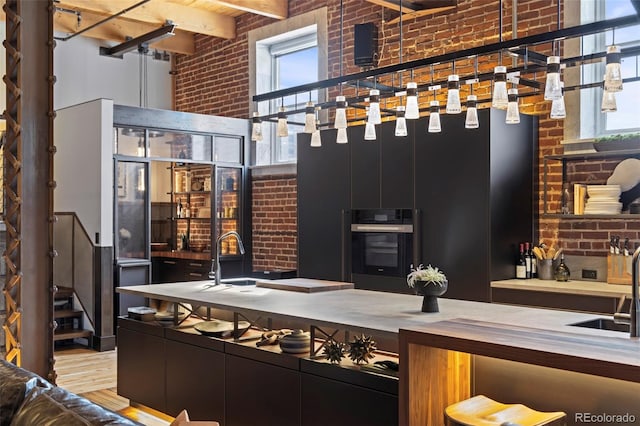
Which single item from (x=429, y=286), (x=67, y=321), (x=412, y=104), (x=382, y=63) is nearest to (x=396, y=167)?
(x=382, y=63)

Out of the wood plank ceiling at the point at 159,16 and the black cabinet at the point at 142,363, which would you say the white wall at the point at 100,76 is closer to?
the wood plank ceiling at the point at 159,16

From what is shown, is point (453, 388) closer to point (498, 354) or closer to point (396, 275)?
point (498, 354)

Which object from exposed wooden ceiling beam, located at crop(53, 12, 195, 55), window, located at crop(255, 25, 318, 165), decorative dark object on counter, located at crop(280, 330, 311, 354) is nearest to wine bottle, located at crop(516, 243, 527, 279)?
decorative dark object on counter, located at crop(280, 330, 311, 354)

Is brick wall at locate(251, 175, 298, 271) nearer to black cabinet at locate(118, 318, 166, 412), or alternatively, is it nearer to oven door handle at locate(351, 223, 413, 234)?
oven door handle at locate(351, 223, 413, 234)

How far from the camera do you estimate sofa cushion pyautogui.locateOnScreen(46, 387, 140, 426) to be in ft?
6.24

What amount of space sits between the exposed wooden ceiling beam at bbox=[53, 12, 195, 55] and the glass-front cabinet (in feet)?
5.39

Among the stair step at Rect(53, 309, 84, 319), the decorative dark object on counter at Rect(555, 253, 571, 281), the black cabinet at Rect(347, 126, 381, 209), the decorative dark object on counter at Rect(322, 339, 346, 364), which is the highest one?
the black cabinet at Rect(347, 126, 381, 209)

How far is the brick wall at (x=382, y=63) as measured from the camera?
18.6 feet

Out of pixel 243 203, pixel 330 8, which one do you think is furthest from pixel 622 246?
pixel 243 203

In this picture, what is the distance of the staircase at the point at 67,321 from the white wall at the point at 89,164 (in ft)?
2.82

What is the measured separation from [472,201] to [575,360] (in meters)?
3.11

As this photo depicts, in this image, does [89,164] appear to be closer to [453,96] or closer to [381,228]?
[381,228]

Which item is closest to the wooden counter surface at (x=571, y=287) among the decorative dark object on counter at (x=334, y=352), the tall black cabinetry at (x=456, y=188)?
the tall black cabinetry at (x=456, y=188)

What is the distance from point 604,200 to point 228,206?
486 cm
